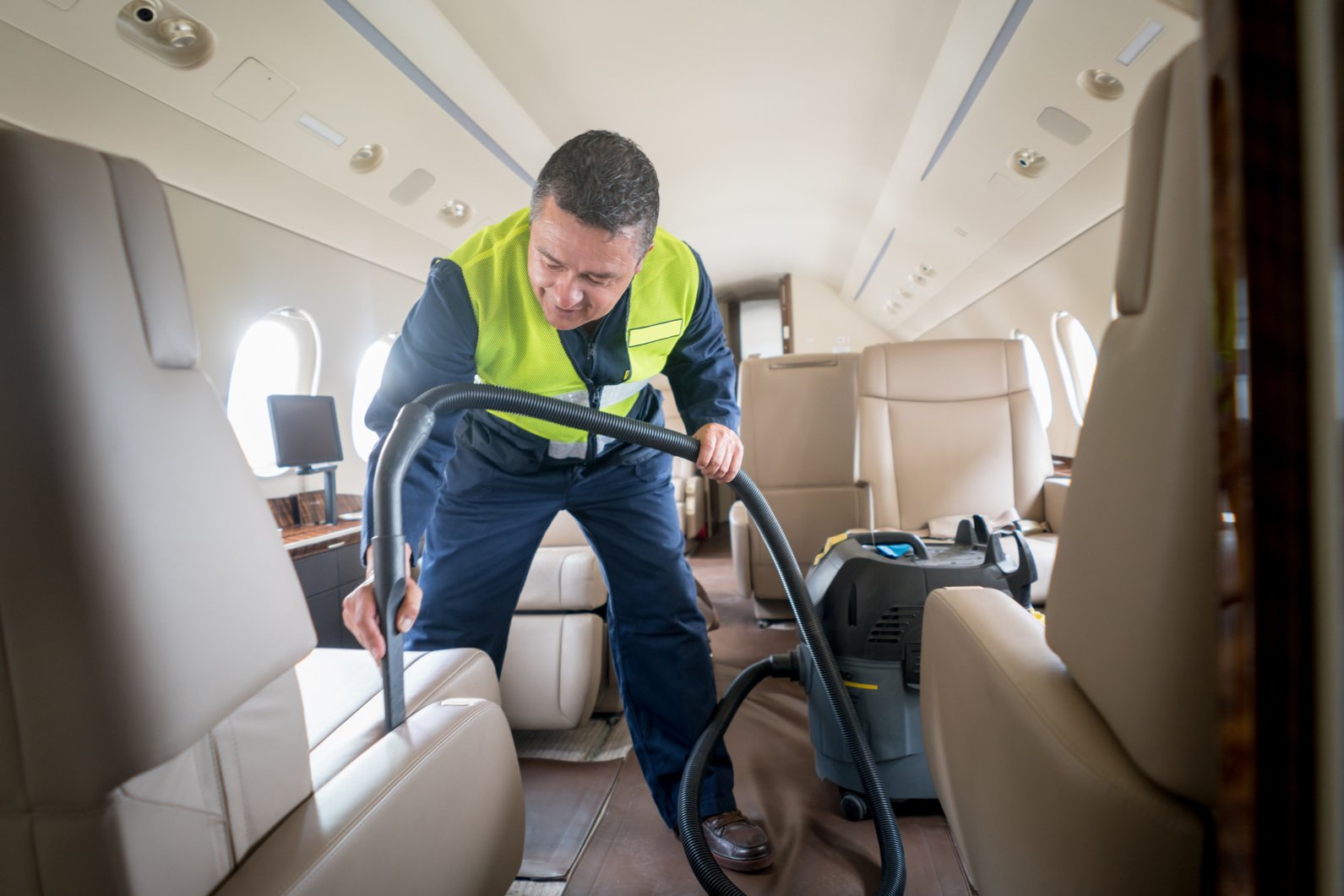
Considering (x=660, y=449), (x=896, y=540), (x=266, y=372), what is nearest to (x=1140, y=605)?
(x=660, y=449)

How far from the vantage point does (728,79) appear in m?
3.41

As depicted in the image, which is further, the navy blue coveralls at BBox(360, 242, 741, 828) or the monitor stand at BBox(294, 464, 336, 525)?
the monitor stand at BBox(294, 464, 336, 525)

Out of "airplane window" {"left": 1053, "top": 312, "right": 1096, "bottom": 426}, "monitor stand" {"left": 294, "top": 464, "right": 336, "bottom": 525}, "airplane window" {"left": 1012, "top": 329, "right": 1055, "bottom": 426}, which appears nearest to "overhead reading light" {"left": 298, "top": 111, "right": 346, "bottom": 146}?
"monitor stand" {"left": 294, "top": 464, "right": 336, "bottom": 525}

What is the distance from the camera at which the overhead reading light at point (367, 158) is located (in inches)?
120

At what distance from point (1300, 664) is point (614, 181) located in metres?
1.23

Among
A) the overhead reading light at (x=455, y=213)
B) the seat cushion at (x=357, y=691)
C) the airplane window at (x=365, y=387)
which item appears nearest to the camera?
the seat cushion at (x=357, y=691)

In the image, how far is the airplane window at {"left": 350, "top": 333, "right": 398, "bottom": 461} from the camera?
169 inches

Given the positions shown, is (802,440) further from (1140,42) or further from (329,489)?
(329,489)

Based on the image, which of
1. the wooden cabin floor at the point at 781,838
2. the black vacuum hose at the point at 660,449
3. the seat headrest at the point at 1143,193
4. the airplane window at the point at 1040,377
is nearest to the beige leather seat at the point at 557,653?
the wooden cabin floor at the point at 781,838

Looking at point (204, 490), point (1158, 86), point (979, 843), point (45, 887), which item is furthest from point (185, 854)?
point (1158, 86)

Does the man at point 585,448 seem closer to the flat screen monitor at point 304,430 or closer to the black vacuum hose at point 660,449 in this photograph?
the black vacuum hose at point 660,449

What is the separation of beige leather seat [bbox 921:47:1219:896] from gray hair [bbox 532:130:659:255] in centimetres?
94

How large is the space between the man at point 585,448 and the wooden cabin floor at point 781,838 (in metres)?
0.09

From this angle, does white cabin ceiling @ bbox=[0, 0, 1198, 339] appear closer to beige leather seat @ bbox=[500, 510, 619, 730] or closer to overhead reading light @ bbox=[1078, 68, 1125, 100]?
overhead reading light @ bbox=[1078, 68, 1125, 100]
